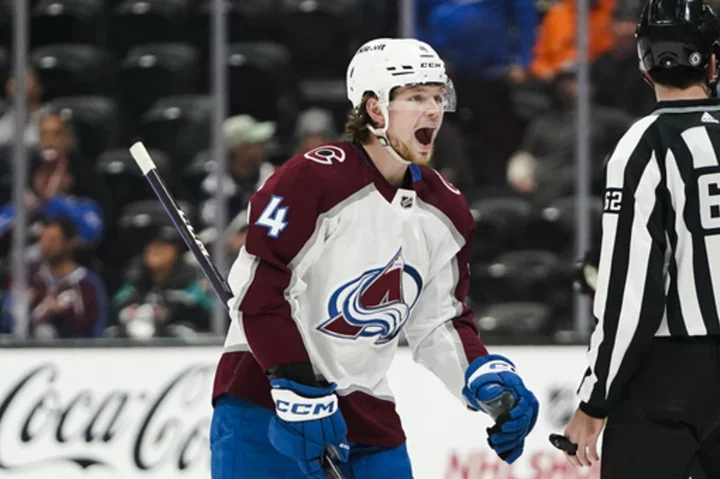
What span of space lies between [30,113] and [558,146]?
193 centimetres

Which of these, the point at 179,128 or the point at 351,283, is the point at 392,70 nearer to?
the point at 351,283

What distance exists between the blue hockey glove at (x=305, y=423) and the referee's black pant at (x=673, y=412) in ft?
1.60

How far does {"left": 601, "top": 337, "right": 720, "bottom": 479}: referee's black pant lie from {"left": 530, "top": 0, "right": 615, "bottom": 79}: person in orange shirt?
2.96m

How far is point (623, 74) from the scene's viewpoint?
5.45m

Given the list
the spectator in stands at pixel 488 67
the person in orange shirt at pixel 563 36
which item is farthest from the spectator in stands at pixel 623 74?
the spectator in stands at pixel 488 67

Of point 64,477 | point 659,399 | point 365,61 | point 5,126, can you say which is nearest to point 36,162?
point 5,126

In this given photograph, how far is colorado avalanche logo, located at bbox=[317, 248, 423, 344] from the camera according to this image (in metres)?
2.56

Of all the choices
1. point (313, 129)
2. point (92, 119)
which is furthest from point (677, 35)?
point (92, 119)

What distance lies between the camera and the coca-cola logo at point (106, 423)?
4.30 m

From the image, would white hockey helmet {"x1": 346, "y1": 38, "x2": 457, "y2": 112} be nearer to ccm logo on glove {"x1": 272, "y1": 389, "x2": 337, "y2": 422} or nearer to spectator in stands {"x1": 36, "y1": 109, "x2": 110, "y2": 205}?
ccm logo on glove {"x1": 272, "y1": 389, "x2": 337, "y2": 422}

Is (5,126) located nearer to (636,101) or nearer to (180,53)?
(180,53)

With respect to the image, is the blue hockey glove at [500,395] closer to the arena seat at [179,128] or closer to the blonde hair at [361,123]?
the blonde hair at [361,123]

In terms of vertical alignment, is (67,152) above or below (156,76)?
below

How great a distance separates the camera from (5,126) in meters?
5.36
